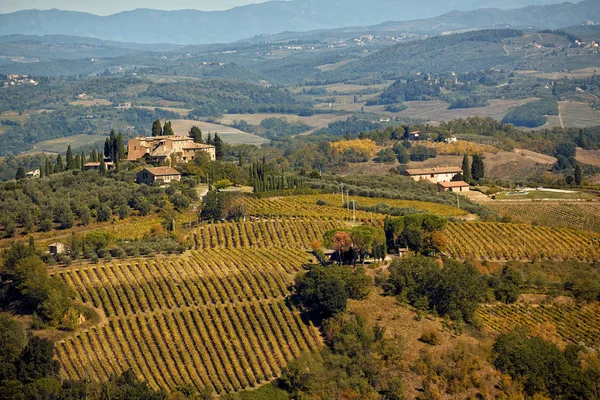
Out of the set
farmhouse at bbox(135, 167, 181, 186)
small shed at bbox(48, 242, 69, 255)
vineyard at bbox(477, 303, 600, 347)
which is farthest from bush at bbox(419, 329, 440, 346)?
farmhouse at bbox(135, 167, 181, 186)

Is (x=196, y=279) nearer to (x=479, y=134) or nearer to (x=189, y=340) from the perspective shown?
(x=189, y=340)

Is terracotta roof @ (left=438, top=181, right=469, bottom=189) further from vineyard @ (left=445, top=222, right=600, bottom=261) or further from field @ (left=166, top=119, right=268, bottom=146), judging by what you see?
field @ (left=166, top=119, right=268, bottom=146)

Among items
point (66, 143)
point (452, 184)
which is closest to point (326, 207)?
point (452, 184)

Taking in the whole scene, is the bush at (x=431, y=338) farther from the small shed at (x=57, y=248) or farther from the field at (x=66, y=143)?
the field at (x=66, y=143)

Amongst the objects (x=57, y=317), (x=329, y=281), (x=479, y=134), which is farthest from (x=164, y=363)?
(x=479, y=134)

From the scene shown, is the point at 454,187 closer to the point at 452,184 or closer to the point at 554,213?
the point at 452,184
